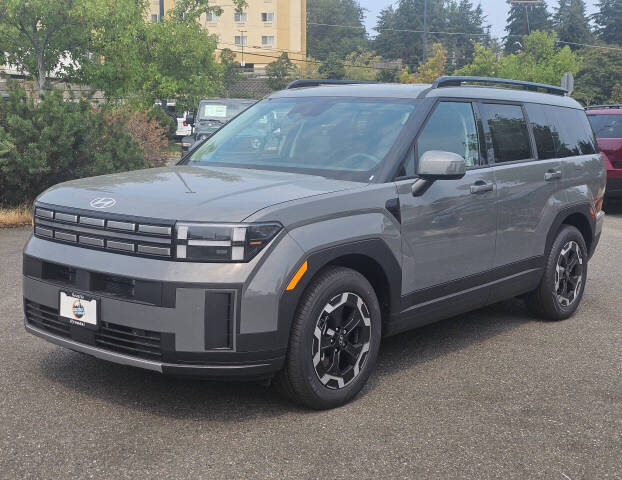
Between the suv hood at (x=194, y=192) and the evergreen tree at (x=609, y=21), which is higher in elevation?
the evergreen tree at (x=609, y=21)

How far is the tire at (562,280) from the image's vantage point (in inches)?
262

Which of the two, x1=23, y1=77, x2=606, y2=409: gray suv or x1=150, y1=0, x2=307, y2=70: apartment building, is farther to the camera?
x1=150, y1=0, x2=307, y2=70: apartment building

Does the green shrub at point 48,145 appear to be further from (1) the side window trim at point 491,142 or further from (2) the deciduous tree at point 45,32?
(2) the deciduous tree at point 45,32

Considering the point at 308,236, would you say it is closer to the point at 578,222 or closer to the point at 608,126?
the point at 578,222

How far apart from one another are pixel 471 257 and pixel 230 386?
1.81 meters

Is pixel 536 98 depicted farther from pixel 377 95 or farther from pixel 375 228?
pixel 375 228

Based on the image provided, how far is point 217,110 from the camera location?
21.8 meters

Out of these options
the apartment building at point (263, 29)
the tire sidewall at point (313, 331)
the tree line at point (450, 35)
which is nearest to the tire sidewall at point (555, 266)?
the tire sidewall at point (313, 331)

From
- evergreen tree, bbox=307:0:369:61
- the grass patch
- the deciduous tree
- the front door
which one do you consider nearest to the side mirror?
the front door

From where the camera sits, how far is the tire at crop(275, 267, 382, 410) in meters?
4.35

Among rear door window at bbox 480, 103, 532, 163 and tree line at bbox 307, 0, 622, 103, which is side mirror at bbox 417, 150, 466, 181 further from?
tree line at bbox 307, 0, 622, 103

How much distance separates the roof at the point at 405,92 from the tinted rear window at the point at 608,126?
30.2 ft

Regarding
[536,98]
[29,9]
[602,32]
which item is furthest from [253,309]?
[602,32]

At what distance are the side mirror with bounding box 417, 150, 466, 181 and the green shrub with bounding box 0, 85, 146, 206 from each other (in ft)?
25.0
